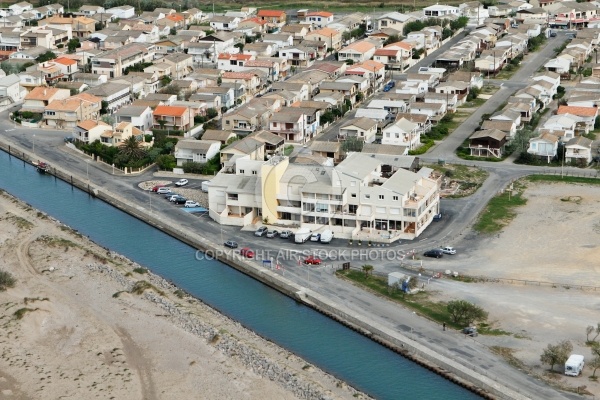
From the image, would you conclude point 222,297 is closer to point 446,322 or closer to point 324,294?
point 324,294

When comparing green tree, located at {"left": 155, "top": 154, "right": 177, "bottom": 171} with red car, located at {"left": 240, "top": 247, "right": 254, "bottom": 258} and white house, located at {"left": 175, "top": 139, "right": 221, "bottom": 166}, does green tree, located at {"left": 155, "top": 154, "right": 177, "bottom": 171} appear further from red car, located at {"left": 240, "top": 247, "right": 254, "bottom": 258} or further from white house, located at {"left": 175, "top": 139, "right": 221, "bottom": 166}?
red car, located at {"left": 240, "top": 247, "right": 254, "bottom": 258}

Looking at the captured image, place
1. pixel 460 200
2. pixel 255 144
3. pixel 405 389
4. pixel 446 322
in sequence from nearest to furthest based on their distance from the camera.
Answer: pixel 405 389
pixel 446 322
pixel 460 200
pixel 255 144

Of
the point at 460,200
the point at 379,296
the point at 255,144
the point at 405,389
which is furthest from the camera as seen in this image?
the point at 255,144

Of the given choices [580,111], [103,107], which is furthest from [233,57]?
[580,111]

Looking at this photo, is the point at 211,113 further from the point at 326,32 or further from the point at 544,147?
the point at 326,32

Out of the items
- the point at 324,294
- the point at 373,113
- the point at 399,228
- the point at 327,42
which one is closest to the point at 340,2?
the point at 327,42

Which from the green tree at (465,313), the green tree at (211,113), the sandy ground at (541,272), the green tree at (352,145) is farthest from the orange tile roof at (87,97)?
the green tree at (465,313)

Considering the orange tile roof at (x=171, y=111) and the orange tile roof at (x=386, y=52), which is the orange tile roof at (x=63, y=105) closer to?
the orange tile roof at (x=171, y=111)

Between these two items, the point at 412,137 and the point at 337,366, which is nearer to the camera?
the point at 337,366
